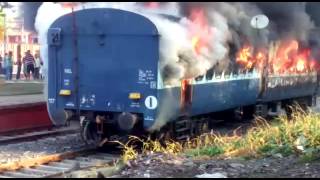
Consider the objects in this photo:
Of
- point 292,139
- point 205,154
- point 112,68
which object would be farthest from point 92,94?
point 292,139

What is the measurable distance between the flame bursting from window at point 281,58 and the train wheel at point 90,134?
3201 mm

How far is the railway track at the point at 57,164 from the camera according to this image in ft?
29.5

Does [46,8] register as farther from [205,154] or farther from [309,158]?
[309,158]

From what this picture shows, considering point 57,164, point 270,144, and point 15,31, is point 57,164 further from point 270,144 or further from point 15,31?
point 15,31

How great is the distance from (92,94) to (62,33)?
1.21 metres

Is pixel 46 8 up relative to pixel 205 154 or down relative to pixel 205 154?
up

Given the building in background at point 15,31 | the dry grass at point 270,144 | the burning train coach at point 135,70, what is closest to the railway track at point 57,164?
the burning train coach at point 135,70

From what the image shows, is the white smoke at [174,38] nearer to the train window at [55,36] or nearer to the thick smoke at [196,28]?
the thick smoke at [196,28]

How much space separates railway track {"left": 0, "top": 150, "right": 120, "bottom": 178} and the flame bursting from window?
3633 millimetres

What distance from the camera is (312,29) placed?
1493 cm

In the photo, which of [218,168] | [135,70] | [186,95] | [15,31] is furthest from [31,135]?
[15,31]

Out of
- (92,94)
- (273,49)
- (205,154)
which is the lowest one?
(205,154)

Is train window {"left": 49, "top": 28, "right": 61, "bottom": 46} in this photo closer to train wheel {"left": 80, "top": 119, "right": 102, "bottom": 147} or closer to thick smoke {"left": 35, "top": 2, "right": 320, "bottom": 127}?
thick smoke {"left": 35, "top": 2, "right": 320, "bottom": 127}

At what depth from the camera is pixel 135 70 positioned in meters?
10.5
